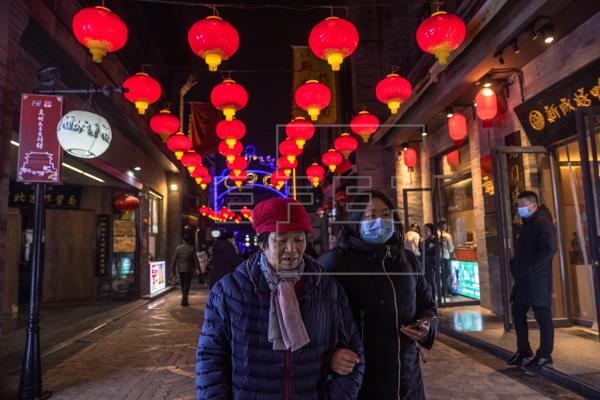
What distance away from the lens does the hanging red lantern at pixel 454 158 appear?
38.9ft

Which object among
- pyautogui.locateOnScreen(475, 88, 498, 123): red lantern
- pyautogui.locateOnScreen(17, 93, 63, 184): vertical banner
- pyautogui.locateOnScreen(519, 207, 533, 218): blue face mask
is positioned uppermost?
pyautogui.locateOnScreen(475, 88, 498, 123): red lantern

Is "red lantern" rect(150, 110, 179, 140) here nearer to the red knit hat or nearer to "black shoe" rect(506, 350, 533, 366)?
"black shoe" rect(506, 350, 533, 366)

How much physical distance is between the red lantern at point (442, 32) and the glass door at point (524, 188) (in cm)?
265

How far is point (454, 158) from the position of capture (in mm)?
11938

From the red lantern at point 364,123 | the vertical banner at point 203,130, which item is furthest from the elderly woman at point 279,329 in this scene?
the vertical banner at point 203,130

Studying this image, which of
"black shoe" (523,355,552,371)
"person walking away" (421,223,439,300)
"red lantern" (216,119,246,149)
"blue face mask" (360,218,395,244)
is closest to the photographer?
"blue face mask" (360,218,395,244)

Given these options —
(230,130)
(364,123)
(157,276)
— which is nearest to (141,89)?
(230,130)

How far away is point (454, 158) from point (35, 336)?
34.2ft

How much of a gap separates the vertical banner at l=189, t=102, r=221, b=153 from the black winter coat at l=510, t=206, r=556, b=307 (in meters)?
10.0

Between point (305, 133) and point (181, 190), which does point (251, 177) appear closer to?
point (181, 190)

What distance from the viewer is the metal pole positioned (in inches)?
195

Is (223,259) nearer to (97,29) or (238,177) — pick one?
(97,29)

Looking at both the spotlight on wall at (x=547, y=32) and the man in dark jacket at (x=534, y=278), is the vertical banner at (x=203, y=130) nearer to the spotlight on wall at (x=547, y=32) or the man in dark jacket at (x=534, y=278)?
the spotlight on wall at (x=547, y=32)

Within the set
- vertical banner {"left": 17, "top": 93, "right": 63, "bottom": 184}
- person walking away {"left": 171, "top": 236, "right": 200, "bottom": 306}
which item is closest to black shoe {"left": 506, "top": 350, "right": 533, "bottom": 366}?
vertical banner {"left": 17, "top": 93, "right": 63, "bottom": 184}
